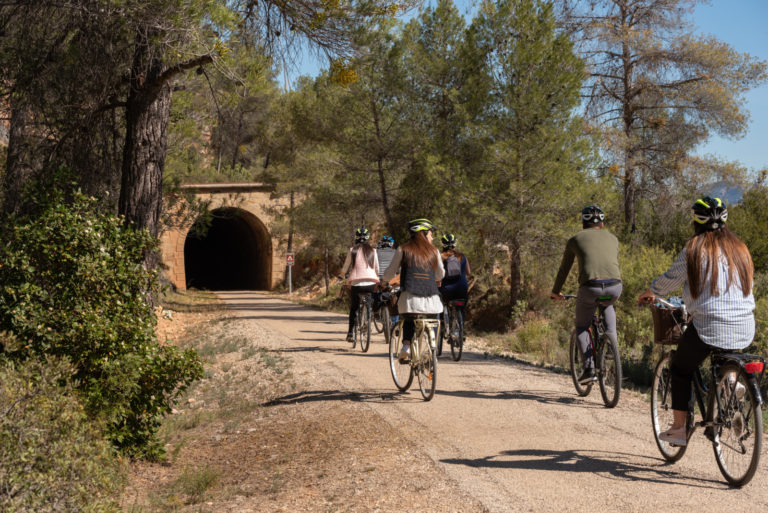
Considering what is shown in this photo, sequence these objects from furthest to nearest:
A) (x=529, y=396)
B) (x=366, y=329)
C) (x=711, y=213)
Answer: (x=366, y=329)
(x=529, y=396)
(x=711, y=213)

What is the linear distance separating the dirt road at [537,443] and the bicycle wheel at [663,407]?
4.6 inches

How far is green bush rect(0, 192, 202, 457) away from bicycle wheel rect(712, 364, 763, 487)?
13.4ft

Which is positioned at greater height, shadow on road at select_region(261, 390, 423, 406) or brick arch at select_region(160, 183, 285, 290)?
brick arch at select_region(160, 183, 285, 290)

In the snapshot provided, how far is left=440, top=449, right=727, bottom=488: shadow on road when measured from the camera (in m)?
4.72

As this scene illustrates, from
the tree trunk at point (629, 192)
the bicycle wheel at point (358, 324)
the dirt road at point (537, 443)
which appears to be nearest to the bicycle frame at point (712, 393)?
the dirt road at point (537, 443)

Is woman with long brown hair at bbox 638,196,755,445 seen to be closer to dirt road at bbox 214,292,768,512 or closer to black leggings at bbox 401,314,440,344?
dirt road at bbox 214,292,768,512

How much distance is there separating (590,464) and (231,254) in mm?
47576

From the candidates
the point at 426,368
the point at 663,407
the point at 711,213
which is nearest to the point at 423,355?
the point at 426,368

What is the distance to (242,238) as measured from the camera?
46.2 m

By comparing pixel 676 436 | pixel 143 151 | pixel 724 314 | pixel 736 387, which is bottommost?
pixel 676 436

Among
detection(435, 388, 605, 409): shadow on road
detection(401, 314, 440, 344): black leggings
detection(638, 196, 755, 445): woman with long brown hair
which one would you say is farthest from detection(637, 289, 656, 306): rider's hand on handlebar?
detection(401, 314, 440, 344): black leggings

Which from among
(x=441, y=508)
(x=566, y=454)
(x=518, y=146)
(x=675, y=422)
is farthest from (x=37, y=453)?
(x=518, y=146)

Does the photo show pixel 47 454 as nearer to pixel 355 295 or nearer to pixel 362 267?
pixel 362 267

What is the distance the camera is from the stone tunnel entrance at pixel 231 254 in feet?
128
